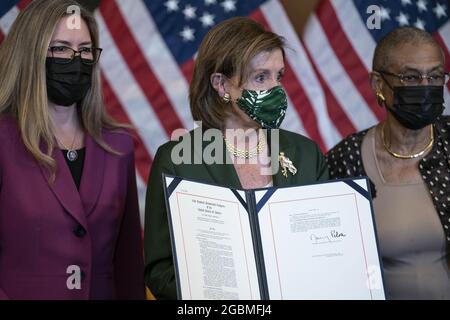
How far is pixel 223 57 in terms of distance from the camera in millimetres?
2551

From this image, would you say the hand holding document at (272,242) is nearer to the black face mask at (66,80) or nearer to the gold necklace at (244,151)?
the gold necklace at (244,151)

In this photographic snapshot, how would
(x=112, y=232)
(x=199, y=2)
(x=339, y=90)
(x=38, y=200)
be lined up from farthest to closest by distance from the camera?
(x=339, y=90) < (x=199, y=2) < (x=112, y=232) < (x=38, y=200)

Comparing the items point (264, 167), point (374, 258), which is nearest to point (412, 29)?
point (264, 167)

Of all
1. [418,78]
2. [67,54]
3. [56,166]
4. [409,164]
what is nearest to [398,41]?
Result: [418,78]

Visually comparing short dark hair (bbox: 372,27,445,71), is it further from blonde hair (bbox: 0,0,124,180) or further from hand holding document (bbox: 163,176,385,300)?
blonde hair (bbox: 0,0,124,180)

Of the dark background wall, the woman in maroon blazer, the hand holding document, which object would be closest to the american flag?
the dark background wall

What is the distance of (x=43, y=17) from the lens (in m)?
2.59

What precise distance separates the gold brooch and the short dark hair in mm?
536

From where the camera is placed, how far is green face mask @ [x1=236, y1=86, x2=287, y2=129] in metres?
2.53

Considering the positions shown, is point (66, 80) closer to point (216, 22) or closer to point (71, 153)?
point (71, 153)

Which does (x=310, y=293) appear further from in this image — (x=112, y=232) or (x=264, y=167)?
(x=112, y=232)

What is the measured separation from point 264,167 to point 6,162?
0.80m

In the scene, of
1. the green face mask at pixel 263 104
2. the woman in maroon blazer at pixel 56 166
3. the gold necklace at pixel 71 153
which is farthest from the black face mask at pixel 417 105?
the gold necklace at pixel 71 153
